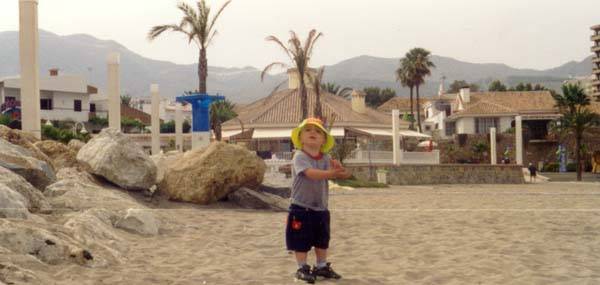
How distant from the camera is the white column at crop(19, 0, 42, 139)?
47.6 ft

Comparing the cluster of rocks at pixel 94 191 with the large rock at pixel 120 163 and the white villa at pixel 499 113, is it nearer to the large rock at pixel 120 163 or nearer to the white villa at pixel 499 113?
the large rock at pixel 120 163

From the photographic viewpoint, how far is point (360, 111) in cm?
3734

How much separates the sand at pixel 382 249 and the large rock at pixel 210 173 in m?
0.62

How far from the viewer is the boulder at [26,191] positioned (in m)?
7.33

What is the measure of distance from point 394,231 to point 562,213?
3.79 meters

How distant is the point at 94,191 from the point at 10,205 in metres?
3.27

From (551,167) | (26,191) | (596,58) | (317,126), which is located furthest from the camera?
(596,58)

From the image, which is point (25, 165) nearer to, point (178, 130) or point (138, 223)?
point (138, 223)

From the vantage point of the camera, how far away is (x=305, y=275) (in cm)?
518

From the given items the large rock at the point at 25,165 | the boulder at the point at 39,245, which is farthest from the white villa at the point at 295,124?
the boulder at the point at 39,245

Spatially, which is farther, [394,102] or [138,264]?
[394,102]

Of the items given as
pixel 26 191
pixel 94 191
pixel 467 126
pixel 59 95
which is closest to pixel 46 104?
pixel 59 95

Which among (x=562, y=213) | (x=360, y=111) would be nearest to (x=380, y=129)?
(x=360, y=111)

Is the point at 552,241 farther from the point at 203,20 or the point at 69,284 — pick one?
the point at 203,20
